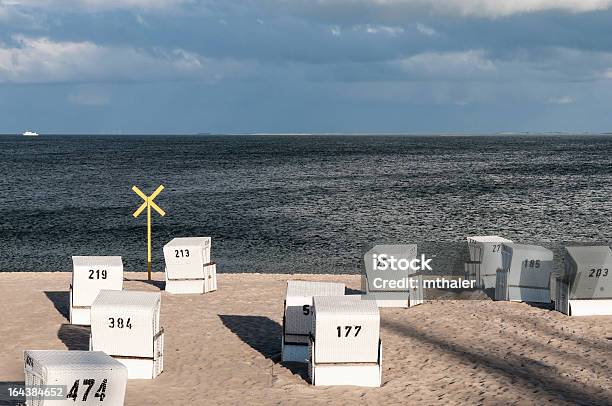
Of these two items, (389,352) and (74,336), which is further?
(74,336)

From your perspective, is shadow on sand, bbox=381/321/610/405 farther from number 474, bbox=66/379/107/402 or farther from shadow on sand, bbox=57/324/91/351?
number 474, bbox=66/379/107/402

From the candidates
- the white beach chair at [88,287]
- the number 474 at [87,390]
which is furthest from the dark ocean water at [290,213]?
the number 474 at [87,390]

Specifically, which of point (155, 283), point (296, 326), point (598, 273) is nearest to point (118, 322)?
point (296, 326)

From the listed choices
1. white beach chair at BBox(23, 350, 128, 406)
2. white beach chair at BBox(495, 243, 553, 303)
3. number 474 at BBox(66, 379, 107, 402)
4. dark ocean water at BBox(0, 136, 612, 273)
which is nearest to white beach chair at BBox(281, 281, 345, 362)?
white beach chair at BBox(23, 350, 128, 406)

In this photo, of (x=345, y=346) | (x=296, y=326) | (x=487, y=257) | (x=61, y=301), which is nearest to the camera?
(x=345, y=346)

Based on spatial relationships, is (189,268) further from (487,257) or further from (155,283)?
(487,257)

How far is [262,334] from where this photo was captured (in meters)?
24.8

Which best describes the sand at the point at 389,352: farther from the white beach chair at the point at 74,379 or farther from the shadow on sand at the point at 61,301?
the white beach chair at the point at 74,379

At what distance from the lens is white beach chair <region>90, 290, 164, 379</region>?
19766mm

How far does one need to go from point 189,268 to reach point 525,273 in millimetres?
12534

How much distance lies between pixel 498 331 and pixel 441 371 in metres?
4.66

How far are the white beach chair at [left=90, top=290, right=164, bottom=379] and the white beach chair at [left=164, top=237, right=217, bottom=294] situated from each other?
971 cm

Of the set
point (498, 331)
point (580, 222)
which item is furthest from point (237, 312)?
point (580, 222)

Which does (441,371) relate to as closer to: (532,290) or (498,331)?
(498,331)
